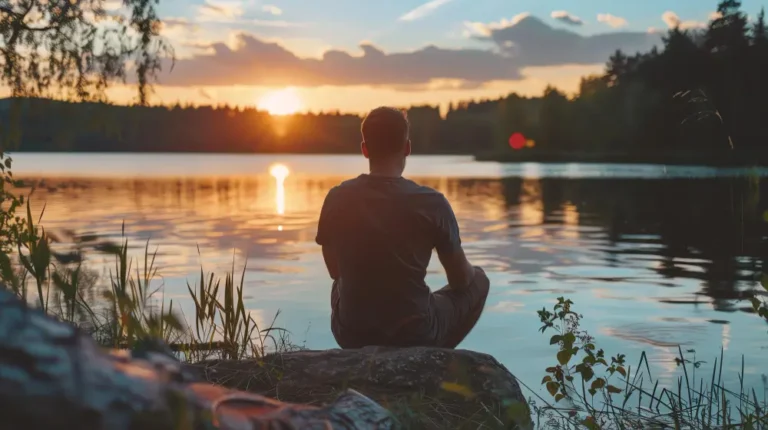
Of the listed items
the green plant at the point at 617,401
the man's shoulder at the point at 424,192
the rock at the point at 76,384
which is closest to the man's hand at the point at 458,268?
the man's shoulder at the point at 424,192

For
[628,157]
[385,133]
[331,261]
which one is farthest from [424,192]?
[628,157]

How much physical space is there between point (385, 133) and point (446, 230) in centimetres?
59

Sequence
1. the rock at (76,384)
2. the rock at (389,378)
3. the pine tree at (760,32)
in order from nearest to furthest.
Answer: the rock at (76,384) → the rock at (389,378) → the pine tree at (760,32)

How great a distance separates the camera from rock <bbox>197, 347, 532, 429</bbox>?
3689 mm

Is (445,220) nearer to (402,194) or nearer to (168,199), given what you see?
(402,194)

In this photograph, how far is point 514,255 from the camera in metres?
13.4

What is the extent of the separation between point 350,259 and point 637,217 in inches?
712

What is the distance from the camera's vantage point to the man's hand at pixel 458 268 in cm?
432

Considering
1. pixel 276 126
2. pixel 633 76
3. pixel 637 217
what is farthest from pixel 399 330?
pixel 276 126

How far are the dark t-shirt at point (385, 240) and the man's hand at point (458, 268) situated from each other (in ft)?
0.25

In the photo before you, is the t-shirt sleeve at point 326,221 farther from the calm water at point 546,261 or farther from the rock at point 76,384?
the rock at point 76,384

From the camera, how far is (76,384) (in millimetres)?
1153

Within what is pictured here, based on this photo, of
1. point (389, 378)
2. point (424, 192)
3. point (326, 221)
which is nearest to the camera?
point (389, 378)

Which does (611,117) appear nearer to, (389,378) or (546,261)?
(546,261)
